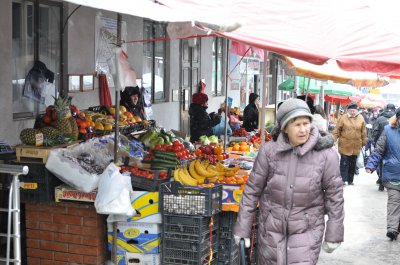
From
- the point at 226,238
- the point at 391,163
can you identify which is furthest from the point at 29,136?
the point at 391,163

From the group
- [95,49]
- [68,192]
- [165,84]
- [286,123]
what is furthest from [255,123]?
[286,123]

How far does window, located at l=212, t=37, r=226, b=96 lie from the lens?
18.2 meters

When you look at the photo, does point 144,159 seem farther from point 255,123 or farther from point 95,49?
point 255,123

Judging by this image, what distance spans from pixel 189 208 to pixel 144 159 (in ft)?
3.57

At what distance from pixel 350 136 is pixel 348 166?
75 cm

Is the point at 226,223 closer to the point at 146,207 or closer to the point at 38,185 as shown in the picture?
the point at 146,207

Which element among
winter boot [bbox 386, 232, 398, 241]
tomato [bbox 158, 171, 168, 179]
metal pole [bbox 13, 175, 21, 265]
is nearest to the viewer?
metal pole [bbox 13, 175, 21, 265]

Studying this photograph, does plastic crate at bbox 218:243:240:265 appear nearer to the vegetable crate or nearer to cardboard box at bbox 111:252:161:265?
the vegetable crate

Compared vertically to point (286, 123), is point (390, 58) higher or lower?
higher

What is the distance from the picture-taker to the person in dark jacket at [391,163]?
882cm

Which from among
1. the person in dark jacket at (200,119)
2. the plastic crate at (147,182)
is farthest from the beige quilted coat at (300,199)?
the person in dark jacket at (200,119)

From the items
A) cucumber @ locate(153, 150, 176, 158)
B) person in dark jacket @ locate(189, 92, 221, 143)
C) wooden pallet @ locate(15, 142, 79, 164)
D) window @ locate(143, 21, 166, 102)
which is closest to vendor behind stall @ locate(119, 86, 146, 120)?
person in dark jacket @ locate(189, 92, 221, 143)

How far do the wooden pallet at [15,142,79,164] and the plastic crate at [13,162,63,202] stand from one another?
7cm

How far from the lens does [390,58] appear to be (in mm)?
5426
